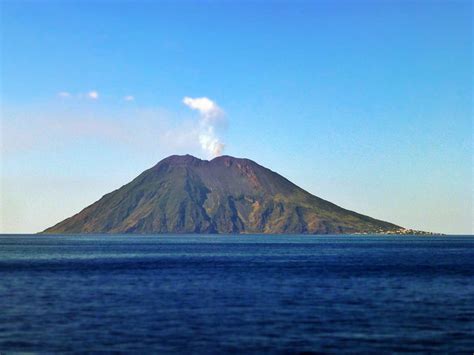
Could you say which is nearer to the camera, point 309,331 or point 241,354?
point 241,354

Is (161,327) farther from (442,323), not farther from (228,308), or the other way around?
(442,323)

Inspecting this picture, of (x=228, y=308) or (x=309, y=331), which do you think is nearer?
(x=309, y=331)

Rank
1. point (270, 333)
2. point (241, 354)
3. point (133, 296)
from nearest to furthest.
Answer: point (241, 354), point (270, 333), point (133, 296)

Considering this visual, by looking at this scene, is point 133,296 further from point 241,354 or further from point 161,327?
point 241,354

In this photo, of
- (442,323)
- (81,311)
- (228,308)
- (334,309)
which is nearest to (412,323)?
(442,323)

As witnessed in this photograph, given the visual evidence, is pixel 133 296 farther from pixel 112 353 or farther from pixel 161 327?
pixel 112 353

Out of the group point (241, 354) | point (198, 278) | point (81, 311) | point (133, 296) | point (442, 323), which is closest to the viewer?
point (241, 354)

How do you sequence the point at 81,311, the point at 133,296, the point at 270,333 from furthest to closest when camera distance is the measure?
the point at 133,296, the point at 81,311, the point at 270,333

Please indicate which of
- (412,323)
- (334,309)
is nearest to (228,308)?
(334,309)

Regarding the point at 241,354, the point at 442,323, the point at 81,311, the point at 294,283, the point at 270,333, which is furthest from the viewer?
the point at 294,283
